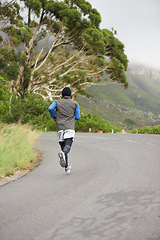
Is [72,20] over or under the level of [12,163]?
over

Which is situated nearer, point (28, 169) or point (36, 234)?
point (36, 234)

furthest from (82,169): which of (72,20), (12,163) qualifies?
(72,20)

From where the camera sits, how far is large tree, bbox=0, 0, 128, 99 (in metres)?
27.5

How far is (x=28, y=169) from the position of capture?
308 inches

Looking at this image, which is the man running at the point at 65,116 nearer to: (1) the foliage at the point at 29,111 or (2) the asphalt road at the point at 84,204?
(2) the asphalt road at the point at 84,204

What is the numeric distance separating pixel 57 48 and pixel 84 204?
3060 centimetres

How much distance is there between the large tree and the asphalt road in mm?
19343

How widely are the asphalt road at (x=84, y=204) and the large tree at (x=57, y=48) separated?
63.5ft

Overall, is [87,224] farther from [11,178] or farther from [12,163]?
[12,163]

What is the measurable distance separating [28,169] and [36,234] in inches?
178

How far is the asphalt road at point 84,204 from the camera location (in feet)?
11.3

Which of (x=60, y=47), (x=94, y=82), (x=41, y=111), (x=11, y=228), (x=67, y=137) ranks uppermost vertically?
(x=60, y=47)

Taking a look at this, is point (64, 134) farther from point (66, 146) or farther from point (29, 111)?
point (29, 111)

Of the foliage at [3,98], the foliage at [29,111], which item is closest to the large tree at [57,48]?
the foliage at [29,111]
